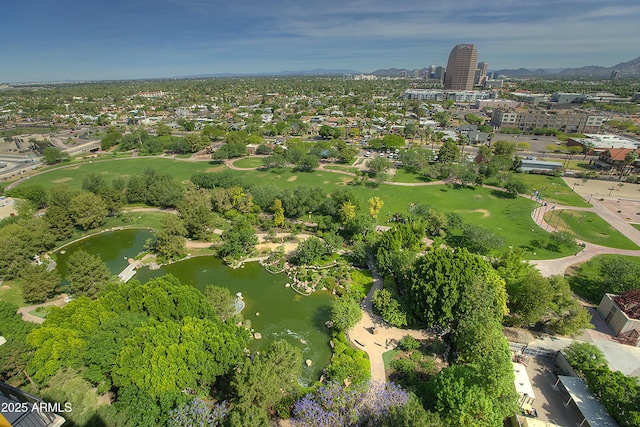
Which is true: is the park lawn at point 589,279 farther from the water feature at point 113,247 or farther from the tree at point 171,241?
the water feature at point 113,247

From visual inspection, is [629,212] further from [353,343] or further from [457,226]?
[353,343]

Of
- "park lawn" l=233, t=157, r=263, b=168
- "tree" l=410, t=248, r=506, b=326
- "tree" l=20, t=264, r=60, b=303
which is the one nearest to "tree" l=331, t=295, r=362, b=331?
"tree" l=410, t=248, r=506, b=326

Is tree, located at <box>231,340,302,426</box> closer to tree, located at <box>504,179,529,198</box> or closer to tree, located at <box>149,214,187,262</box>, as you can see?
→ tree, located at <box>149,214,187,262</box>

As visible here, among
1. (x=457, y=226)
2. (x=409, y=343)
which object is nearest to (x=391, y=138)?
(x=457, y=226)

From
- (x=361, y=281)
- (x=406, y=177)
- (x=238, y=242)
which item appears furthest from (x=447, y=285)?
(x=406, y=177)

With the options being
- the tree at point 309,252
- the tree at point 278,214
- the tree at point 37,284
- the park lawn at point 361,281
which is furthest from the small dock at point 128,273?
the park lawn at point 361,281

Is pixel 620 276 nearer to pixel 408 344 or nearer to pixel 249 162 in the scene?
pixel 408 344

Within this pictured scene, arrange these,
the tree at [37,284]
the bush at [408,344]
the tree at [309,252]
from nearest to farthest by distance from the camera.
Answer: the bush at [408,344], the tree at [37,284], the tree at [309,252]
